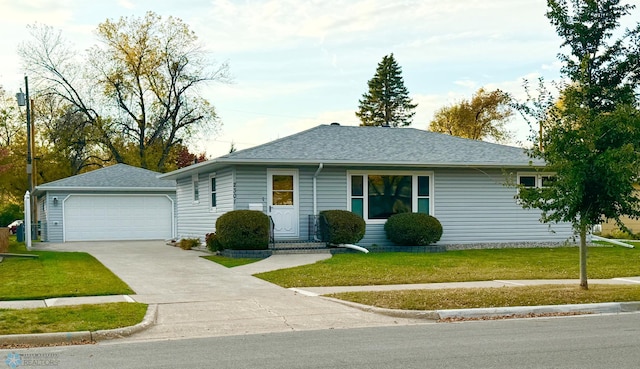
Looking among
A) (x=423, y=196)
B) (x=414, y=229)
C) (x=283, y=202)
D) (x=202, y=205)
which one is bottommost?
(x=414, y=229)

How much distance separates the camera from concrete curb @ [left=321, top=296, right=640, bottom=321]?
449 inches

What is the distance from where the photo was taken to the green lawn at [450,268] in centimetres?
1575

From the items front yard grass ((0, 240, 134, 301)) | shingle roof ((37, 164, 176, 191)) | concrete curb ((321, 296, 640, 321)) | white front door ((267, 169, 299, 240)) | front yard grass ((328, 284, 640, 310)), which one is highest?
shingle roof ((37, 164, 176, 191))

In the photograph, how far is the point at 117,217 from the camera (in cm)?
3266

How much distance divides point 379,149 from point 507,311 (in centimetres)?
1297

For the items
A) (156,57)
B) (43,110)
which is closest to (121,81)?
(156,57)

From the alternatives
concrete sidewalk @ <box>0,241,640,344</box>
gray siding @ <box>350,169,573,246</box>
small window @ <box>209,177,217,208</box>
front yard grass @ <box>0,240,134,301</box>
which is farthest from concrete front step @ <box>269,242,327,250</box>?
front yard grass @ <box>0,240,134,301</box>

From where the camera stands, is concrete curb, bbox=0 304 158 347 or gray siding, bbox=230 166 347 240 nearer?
concrete curb, bbox=0 304 158 347

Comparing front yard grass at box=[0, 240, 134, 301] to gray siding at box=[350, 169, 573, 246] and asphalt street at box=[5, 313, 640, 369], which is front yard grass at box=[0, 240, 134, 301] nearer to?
asphalt street at box=[5, 313, 640, 369]

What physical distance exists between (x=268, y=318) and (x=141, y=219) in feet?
75.4

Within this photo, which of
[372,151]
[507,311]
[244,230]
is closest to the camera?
[507,311]

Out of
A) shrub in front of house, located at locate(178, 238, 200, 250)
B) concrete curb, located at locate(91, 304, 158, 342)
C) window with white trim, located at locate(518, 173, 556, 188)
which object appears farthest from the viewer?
shrub in front of house, located at locate(178, 238, 200, 250)

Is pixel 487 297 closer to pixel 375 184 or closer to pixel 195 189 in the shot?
pixel 375 184

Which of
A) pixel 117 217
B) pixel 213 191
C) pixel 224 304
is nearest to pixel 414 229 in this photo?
pixel 213 191
